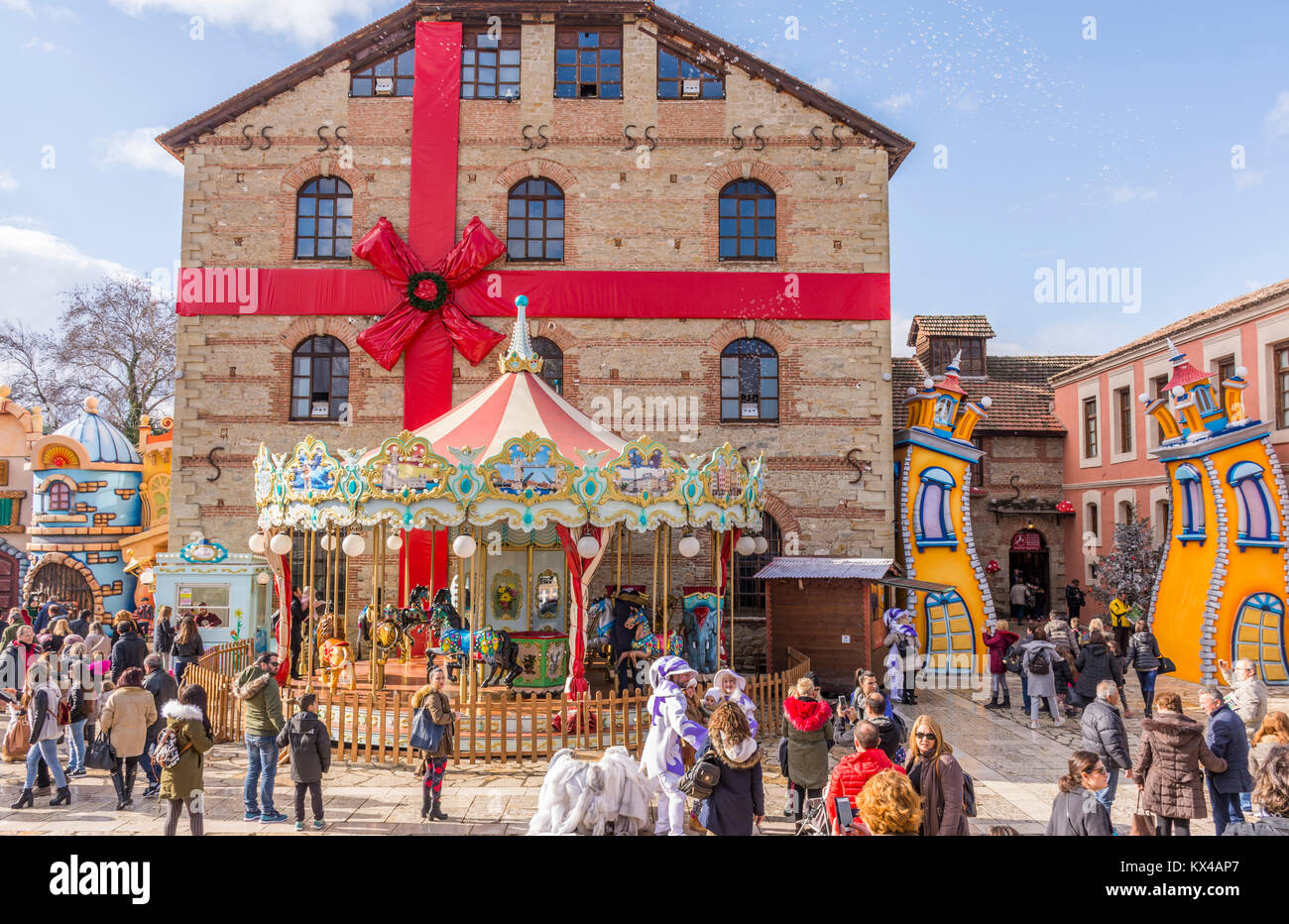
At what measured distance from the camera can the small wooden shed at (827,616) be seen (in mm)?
13852

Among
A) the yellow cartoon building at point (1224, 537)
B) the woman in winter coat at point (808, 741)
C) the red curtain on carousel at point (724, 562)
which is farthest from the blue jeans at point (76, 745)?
the yellow cartoon building at point (1224, 537)

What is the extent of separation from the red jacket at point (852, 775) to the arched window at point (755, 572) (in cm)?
1056

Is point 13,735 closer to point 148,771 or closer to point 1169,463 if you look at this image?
point 148,771

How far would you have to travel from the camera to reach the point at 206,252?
16203 millimetres

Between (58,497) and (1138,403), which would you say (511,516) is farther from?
(1138,403)

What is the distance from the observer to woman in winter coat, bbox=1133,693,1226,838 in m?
6.47

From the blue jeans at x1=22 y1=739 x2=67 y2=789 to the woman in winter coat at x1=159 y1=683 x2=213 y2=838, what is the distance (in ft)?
6.83

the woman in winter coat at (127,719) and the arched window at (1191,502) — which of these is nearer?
the woman in winter coat at (127,719)

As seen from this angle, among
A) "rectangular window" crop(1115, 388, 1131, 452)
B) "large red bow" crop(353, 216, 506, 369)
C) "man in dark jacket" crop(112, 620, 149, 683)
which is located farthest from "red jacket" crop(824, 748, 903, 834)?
"rectangular window" crop(1115, 388, 1131, 452)

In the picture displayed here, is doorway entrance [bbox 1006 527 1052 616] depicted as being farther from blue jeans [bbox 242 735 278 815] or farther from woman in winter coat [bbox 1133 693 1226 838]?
blue jeans [bbox 242 735 278 815]

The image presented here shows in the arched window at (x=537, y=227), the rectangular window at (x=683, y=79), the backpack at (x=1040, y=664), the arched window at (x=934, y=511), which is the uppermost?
the rectangular window at (x=683, y=79)

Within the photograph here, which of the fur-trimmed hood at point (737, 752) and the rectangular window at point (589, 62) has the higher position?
the rectangular window at point (589, 62)

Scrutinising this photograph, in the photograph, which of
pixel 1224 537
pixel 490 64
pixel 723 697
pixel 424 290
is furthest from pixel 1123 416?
pixel 723 697

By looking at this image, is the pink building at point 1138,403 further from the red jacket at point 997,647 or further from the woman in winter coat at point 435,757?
the woman in winter coat at point 435,757
